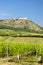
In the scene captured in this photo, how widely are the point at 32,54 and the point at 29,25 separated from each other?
142 metres

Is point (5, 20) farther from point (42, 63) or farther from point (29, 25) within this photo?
point (42, 63)

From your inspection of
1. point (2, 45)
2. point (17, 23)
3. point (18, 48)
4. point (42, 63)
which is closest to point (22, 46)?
point (18, 48)

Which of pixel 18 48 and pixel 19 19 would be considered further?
pixel 19 19

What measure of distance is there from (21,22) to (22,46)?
140m

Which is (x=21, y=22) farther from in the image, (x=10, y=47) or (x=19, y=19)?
(x=10, y=47)

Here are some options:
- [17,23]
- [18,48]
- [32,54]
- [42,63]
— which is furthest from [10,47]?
[17,23]

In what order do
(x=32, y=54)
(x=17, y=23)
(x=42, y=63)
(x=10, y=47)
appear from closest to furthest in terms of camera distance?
(x=42, y=63)
(x=32, y=54)
(x=10, y=47)
(x=17, y=23)

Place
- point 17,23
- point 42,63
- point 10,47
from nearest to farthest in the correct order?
point 42,63
point 10,47
point 17,23

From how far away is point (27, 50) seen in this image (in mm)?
31469

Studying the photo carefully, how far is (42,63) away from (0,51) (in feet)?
39.0

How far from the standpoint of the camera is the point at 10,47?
31.0 m

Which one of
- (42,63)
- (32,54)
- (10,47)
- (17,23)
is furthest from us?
(17,23)

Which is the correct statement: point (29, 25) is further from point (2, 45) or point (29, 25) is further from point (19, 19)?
point (2, 45)

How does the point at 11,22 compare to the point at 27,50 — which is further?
the point at 11,22
